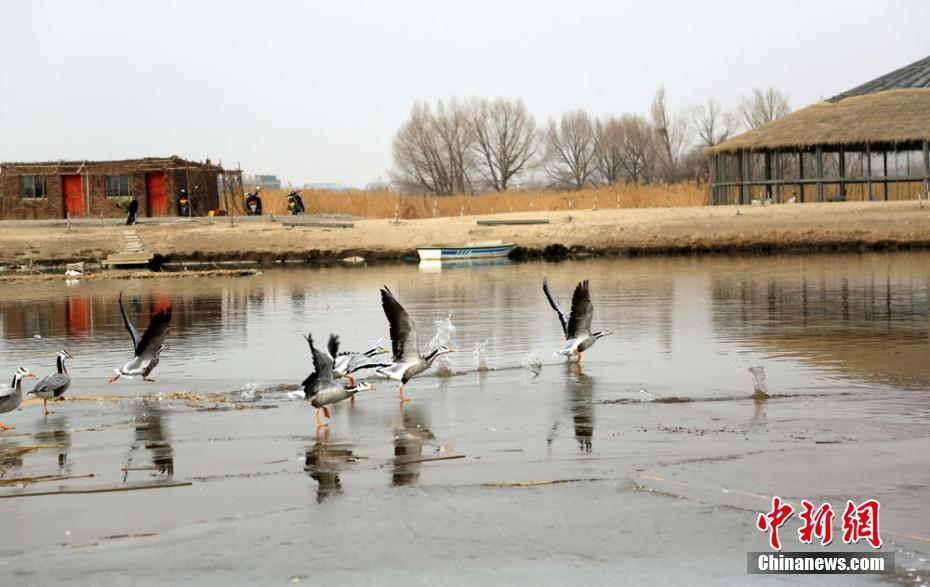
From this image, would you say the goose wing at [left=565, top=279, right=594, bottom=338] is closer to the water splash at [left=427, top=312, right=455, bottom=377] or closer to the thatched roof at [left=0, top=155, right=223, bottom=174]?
the water splash at [left=427, top=312, right=455, bottom=377]

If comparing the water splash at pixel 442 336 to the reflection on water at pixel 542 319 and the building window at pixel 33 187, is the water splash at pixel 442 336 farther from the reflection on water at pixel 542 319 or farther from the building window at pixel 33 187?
the building window at pixel 33 187

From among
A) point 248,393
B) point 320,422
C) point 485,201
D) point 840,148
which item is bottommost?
point 320,422

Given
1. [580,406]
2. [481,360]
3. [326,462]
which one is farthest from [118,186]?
[326,462]

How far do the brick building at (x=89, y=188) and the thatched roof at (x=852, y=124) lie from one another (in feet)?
90.3

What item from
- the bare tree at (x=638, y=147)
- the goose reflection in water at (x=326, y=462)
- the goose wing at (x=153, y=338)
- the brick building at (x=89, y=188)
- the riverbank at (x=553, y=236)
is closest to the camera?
the goose reflection in water at (x=326, y=462)

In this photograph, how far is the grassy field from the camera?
70.1 metres

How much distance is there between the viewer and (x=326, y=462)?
11.6m

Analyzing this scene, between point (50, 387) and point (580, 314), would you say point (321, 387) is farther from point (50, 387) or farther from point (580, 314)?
point (580, 314)

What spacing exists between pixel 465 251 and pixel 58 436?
36.7 metres

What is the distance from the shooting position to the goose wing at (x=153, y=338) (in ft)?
54.1

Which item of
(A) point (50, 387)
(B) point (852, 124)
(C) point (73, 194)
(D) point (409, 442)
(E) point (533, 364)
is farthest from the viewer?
(C) point (73, 194)

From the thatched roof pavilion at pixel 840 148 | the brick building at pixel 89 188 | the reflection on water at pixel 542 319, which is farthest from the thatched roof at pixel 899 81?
the brick building at pixel 89 188

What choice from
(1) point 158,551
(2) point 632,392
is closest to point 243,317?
(2) point 632,392

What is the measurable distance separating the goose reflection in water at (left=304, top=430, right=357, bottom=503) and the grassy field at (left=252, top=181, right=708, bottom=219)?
56.9 meters
